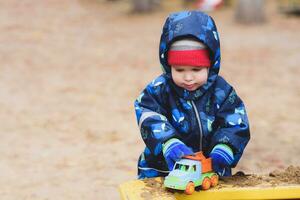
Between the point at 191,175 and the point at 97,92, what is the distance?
172 inches

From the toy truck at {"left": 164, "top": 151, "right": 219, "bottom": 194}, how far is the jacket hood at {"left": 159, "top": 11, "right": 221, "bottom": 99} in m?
0.33

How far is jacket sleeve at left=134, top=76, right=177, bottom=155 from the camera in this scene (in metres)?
2.84

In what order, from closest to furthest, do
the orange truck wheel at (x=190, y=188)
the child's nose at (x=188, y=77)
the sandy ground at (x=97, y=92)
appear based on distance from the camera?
1. the orange truck wheel at (x=190, y=188)
2. the child's nose at (x=188, y=77)
3. the sandy ground at (x=97, y=92)

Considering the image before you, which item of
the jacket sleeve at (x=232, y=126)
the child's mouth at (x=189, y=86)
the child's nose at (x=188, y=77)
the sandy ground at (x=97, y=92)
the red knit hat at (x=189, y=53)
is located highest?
the red knit hat at (x=189, y=53)

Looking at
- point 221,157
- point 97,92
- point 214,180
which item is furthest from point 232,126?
point 97,92

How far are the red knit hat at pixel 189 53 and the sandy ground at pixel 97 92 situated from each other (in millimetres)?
1489

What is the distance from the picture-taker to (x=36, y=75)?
7.78 metres

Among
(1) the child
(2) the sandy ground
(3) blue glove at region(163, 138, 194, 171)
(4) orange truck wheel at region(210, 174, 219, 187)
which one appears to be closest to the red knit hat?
(1) the child

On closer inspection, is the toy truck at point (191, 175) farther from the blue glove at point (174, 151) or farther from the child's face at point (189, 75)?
the child's face at point (189, 75)

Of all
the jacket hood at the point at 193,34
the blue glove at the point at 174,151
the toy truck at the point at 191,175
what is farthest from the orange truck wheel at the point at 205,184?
the jacket hood at the point at 193,34

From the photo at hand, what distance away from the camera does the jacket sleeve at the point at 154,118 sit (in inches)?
112

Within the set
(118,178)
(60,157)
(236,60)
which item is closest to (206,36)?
(118,178)

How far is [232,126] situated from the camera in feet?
9.49

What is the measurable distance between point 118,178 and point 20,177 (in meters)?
0.60
